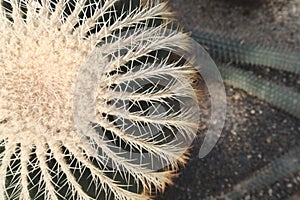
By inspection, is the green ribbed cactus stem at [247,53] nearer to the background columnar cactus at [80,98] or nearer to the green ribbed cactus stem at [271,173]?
the green ribbed cactus stem at [271,173]

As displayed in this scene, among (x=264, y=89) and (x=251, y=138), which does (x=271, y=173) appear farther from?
A: (x=264, y=89)

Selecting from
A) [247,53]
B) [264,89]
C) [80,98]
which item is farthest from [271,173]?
[80,98]

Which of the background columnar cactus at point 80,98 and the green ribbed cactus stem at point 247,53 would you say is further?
the green ribbed cactus stem at point 247,53

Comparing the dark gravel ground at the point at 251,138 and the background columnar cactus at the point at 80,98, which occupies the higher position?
the background columnar cactus at the point at 80,98

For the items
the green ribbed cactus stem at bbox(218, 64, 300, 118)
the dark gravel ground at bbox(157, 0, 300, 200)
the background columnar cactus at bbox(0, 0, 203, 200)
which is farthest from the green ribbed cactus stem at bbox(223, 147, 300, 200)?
the background columnar cactus at bbox(0, 0, 203, 200)

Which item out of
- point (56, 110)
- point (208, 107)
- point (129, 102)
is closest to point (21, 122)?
point (56, 110)

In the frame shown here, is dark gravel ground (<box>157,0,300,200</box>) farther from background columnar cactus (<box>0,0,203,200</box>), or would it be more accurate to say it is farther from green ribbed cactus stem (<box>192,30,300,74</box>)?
background columnar cactus (<box>0,0,203,200</box>)

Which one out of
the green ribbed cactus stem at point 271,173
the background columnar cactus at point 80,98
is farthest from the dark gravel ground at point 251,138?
the background columnar cactus at point 80,98
